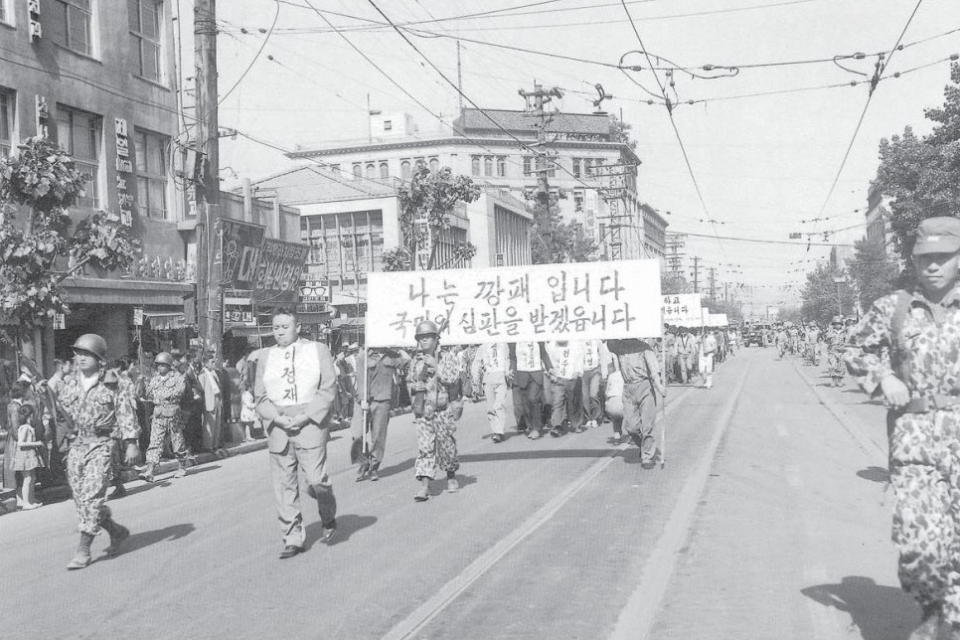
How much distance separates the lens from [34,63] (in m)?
18.6

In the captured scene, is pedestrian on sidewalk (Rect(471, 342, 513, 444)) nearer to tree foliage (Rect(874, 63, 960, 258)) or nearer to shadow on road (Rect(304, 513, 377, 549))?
shadow on road (Rect(304, 513, 377, 549))

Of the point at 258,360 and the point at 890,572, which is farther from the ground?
the point at 258,360

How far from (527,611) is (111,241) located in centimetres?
924

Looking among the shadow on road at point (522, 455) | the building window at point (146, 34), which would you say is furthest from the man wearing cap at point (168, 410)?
the building window at point (146, 34)

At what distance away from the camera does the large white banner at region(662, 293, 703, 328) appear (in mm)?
34500

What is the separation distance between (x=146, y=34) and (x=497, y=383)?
13.4 metres

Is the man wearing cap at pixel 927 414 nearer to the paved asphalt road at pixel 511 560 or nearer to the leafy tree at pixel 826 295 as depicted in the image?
the paved asphalt road at pixel 511 560

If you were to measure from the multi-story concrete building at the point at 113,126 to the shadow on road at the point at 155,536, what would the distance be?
8.68 metres

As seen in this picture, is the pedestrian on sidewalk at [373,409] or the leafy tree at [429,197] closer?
the pedestrian on sidewalk at [373,409]

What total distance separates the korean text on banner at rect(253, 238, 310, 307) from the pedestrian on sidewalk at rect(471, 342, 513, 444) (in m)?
12.8

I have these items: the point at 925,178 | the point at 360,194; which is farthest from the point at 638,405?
the point at 360,194

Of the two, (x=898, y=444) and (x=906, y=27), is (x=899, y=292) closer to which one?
(x=898, y=444)

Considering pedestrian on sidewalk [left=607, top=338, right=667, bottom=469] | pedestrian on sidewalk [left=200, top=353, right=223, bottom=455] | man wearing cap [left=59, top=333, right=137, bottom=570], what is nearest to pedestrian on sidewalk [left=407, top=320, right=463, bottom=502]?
pedestrian on sidewalk [left=607, top=338, right=667, bottom=469]

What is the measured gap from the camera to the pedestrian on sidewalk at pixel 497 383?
14.6m
